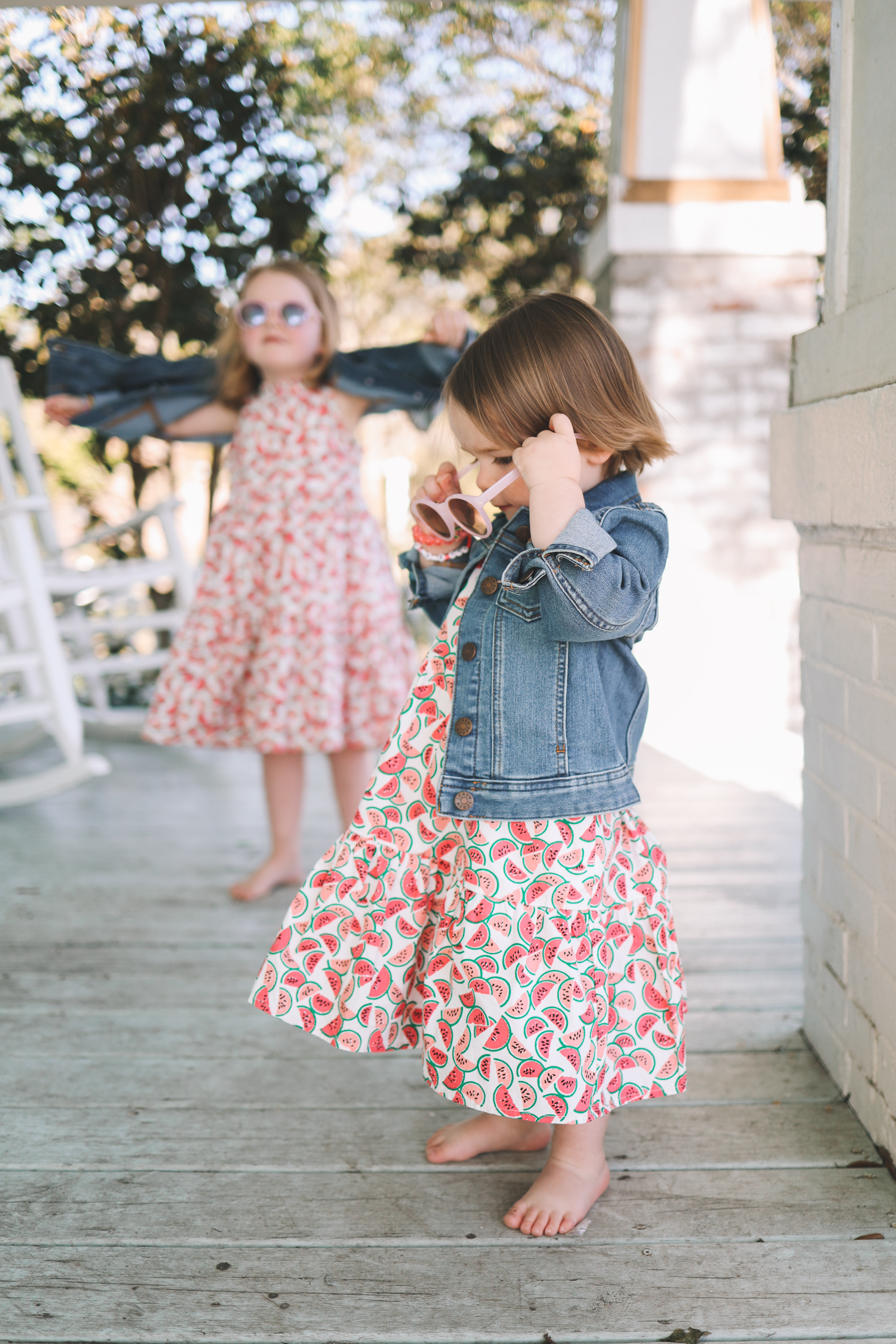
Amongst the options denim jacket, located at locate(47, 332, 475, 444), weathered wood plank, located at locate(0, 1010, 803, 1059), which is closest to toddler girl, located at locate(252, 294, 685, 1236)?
weathered wood plank, located at locate(0, 1010, 803, 1059)

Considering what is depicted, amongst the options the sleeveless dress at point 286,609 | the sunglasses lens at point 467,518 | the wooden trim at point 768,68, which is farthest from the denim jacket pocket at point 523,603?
the wooden trim at point 768,68

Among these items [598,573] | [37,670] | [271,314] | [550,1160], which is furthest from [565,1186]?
[37,670]

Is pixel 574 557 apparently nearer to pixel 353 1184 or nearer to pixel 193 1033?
Answer: pixel 353 1184

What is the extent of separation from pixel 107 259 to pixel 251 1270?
3.79 metres

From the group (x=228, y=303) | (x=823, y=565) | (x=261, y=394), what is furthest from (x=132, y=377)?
(x=228, y=303)

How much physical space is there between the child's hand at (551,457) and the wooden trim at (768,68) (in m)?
2.91

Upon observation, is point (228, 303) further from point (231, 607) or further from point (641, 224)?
point (231, 607)

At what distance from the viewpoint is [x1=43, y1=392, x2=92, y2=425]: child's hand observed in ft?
7.43

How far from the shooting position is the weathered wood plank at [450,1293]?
953mm

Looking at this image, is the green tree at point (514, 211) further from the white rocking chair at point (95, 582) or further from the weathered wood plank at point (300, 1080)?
the weathered wood plank at point (300, 1080)

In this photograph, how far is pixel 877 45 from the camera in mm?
1150

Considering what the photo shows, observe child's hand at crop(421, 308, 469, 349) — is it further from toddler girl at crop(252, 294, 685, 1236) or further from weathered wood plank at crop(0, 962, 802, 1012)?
weathered wood plank at crop(0, 962, 802, 1012)

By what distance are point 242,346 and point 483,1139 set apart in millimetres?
1601

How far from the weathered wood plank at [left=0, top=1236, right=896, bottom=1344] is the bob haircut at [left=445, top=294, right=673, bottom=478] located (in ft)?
2.71
